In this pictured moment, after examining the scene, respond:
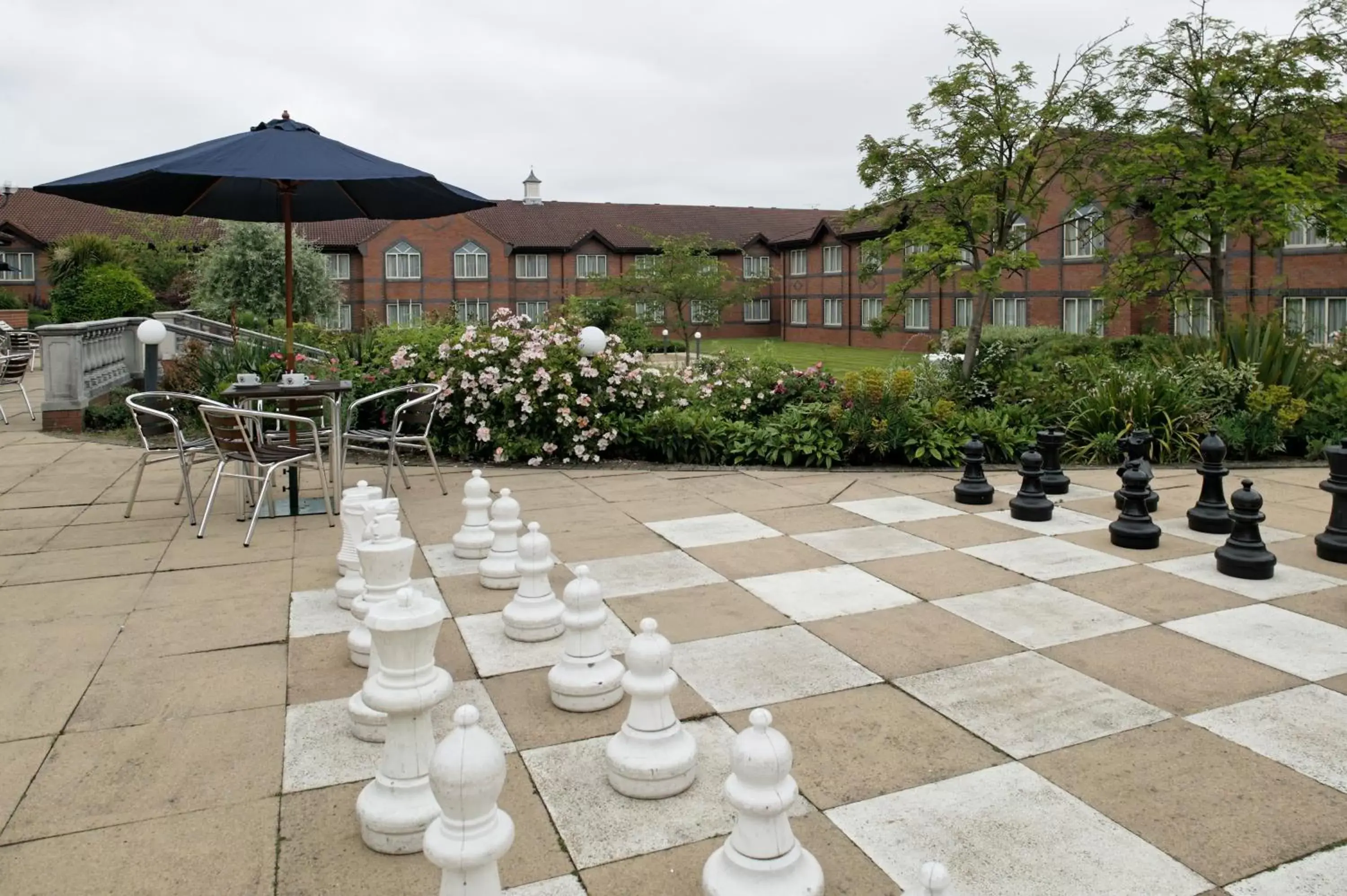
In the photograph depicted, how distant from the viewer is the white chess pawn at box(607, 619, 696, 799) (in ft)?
10.2

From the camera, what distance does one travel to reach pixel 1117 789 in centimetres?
315

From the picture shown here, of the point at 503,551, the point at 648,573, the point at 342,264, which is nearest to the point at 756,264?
the point at 342,264

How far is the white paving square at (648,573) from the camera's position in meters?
5.42

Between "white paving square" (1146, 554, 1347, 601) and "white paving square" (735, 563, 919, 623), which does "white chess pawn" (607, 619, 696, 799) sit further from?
"white paving square" (1146, 554, 1347, 601)

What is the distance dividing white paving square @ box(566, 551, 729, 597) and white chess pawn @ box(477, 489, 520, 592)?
1.08 feet

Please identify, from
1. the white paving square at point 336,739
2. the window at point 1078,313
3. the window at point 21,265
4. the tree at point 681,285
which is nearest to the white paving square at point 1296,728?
the white paving square at point 336,739

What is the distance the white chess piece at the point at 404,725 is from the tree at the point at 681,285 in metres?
34.7

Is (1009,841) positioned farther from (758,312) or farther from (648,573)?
(758,312)

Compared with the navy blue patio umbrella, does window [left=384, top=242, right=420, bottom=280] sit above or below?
above

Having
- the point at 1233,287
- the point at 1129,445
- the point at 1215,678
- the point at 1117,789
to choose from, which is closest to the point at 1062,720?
the point at 1117,789

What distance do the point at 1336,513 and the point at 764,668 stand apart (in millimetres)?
3792

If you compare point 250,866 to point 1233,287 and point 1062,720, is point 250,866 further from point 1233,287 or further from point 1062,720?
point 1233,287

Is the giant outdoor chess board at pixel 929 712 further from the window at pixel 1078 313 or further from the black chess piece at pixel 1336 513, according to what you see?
the window at pixel 1078 313

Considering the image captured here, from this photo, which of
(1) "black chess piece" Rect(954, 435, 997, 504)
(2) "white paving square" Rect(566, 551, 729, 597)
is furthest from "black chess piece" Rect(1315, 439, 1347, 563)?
(2) "white paving square" Rect(566, 551, 729, 597)
